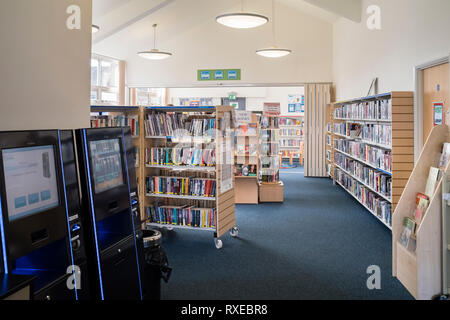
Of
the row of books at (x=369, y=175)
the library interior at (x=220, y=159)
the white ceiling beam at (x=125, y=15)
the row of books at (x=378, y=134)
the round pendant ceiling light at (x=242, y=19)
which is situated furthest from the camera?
the white ceiling beam at (x=125, y=15)

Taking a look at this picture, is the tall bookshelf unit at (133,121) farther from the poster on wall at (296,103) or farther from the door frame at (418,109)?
the poster on wall at (296,103)

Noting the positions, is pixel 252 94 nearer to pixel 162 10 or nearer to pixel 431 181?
pixel 162 10

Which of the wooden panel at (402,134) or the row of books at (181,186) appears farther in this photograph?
the wooden panel at (402,134)

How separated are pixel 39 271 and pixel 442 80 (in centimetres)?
449

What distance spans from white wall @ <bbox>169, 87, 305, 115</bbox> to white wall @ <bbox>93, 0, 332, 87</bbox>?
408 centimetres

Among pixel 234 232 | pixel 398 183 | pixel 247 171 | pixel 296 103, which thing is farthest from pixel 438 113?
pixel 296 103

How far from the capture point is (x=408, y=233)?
11.4 ft

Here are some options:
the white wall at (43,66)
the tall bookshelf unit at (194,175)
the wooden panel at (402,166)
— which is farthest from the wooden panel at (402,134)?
the white wall at (43,66)

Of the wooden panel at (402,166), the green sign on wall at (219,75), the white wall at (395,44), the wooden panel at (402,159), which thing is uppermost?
the green sign on wall at (219,75)

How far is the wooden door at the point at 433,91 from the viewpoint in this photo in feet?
14.0

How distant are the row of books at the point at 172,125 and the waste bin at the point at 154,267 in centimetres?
192

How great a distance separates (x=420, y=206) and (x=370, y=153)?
2.81 meters
